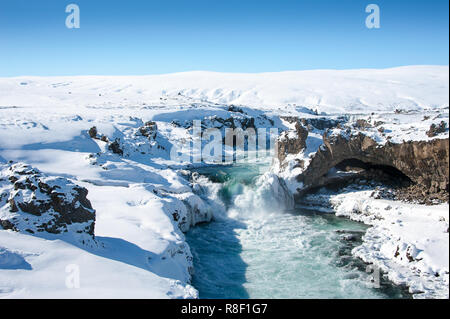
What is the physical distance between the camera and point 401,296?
28.5 ft

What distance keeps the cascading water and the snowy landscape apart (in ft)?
0.20

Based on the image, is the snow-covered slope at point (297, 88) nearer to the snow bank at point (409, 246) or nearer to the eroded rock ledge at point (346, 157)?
the eroded rock ledge at point (346, 157)

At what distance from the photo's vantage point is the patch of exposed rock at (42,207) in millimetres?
8586

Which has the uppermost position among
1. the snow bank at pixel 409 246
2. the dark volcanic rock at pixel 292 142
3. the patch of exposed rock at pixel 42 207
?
the dark volcanic rock at pixel 292 142

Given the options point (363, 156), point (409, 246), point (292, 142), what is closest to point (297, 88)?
point (292, 142)

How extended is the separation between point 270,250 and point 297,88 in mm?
88315

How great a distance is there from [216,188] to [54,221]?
10.9 meters

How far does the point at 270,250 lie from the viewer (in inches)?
489

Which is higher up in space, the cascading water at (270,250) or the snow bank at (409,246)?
the snow bank at (409,246)

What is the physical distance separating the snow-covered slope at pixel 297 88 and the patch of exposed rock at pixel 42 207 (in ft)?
167

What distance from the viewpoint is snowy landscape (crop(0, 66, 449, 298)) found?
7367mm

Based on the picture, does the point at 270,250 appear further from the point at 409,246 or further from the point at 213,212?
the point at 213,212

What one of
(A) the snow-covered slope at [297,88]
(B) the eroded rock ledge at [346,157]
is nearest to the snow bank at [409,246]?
(B) the eroded rock ledge at [346,157]
